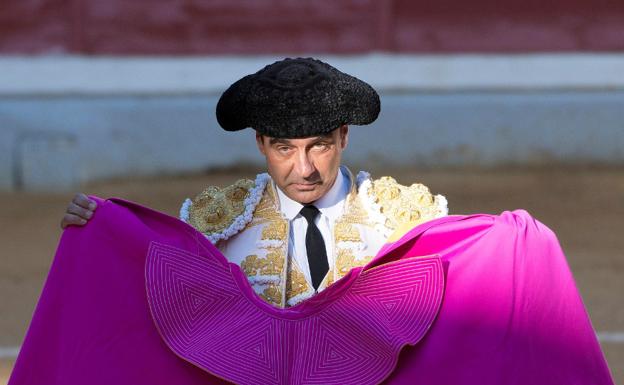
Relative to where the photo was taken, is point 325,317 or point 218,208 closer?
point 325,317

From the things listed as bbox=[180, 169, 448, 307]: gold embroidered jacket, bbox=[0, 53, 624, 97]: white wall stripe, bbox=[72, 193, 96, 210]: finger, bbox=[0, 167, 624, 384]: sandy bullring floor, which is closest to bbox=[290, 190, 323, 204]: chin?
bbox=[180, 169, 448, 307]: gold embroidered jacket

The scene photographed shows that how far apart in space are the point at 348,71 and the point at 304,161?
232 inches

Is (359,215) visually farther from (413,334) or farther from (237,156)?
(237,156)

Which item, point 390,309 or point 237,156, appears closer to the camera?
point 390,309

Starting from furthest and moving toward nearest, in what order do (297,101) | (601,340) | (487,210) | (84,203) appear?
(487,210)
(601,340)
(84,203)
(297,101)

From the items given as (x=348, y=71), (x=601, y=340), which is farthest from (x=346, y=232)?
(x=348, y=71)

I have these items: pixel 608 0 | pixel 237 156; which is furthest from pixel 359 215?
pixel 608 0

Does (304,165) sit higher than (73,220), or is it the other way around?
(304,165)

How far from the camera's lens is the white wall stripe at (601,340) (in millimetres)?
5641

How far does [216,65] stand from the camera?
917cm

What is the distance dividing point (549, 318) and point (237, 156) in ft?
19.8

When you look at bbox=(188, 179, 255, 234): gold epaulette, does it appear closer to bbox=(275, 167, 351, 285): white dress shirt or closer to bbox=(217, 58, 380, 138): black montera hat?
bbox=(275, 167, 351, 285): white dress shirt

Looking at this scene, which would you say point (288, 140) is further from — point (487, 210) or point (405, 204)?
→ point (487, 210)

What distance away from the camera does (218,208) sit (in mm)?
3574
